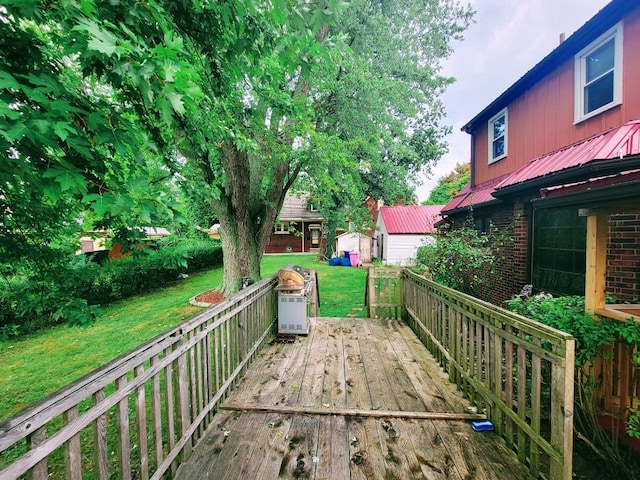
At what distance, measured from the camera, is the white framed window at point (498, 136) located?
7.64 m

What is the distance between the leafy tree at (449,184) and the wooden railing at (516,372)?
123 ft

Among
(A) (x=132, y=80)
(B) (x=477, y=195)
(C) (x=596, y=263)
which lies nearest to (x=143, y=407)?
(A) (x=132, y=80)

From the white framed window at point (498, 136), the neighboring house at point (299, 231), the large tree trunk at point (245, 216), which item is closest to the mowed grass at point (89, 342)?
the large tree trunk at point (245, 216)

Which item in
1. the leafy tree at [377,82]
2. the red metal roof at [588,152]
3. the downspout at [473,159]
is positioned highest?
the leafy tree at [377,82]

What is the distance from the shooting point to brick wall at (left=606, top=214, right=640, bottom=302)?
3.99 meters

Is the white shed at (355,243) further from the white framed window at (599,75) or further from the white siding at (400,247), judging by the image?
the white framed window at (599,75)

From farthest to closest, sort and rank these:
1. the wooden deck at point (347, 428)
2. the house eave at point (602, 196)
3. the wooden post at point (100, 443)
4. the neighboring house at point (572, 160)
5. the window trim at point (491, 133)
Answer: the window trim at point (491, 133), the neighboring house at point (572, 160), the house eave at point (602, 196), the wooden deck at point (347, 428), the wooden post at point (100, 443)

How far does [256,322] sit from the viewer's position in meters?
4.00

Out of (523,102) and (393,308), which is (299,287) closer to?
(393,308)

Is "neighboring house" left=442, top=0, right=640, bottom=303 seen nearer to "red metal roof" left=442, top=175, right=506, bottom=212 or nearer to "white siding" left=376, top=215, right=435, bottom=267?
"red metal roof" left=442, top=175, right=506, bottom=212

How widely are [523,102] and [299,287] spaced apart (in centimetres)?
708

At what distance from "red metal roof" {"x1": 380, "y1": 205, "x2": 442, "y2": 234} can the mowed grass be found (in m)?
8.78

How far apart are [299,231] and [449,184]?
2474 cm

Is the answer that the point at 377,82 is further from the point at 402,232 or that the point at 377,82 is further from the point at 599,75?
the point at 402,232
